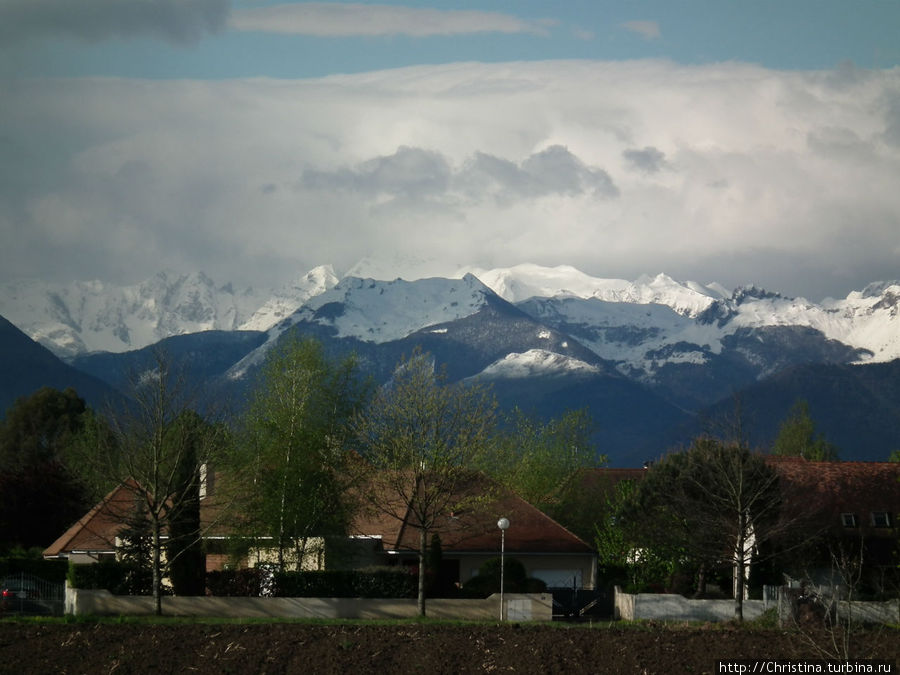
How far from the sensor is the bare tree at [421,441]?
4778cm

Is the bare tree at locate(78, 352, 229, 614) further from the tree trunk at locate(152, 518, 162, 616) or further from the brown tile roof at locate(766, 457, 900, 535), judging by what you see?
the brown tile roof at locate(766, 457, 900, 535)

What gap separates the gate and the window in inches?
1423

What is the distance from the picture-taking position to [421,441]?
48656 mm

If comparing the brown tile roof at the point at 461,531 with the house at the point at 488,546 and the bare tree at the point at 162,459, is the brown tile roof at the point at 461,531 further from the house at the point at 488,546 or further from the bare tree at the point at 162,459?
the bare tree at the point at 162,459

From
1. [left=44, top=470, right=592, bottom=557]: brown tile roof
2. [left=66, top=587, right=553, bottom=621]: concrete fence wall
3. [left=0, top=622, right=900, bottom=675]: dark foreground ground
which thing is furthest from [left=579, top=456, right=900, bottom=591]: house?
[left=0, top=622, right=900, bottom=675]: dark foreground ground

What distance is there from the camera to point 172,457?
153ft

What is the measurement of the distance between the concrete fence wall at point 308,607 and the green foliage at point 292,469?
5817mm

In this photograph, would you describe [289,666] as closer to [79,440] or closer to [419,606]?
[419,606]

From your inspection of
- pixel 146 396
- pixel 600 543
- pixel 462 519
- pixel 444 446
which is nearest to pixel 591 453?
pixel 600 543

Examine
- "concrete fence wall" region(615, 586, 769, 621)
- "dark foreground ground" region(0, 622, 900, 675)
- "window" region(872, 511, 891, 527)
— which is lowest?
"concrete fence wall" region(615, 586, 769, 621)

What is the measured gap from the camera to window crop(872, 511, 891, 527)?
189 feet

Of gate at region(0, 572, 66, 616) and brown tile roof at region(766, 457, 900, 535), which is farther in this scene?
brown tile roof at region(766, 457, 900, 535)

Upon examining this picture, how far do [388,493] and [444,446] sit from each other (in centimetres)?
688

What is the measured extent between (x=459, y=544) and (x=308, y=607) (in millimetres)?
12643
